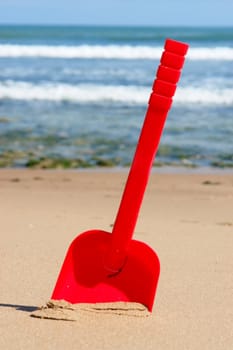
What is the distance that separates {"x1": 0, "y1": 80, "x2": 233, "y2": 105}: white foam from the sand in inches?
383

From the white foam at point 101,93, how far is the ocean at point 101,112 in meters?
0.02

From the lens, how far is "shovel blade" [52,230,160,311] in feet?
8.82

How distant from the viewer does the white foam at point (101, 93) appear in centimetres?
1694

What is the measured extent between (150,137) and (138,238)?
6.29 feet

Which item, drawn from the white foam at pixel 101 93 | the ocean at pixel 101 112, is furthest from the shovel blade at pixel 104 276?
the white foam at pixel 101 93

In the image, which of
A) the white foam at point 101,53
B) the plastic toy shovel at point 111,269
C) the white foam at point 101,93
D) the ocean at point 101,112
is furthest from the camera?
the white foam at point 101,53

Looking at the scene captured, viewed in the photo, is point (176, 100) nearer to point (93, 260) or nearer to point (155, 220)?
point (155, 220)

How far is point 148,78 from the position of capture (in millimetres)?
21375

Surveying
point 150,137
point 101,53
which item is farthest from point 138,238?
point 101,53

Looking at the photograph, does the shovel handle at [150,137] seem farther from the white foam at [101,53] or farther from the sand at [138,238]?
the white foam at [101,53]

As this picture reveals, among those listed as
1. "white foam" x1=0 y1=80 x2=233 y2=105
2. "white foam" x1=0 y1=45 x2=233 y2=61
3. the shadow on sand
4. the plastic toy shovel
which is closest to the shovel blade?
the plastic toy shovel

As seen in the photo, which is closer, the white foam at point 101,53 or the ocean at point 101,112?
the ocean at point 101,112

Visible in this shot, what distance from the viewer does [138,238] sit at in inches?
173

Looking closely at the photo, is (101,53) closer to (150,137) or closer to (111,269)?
(111,269)
